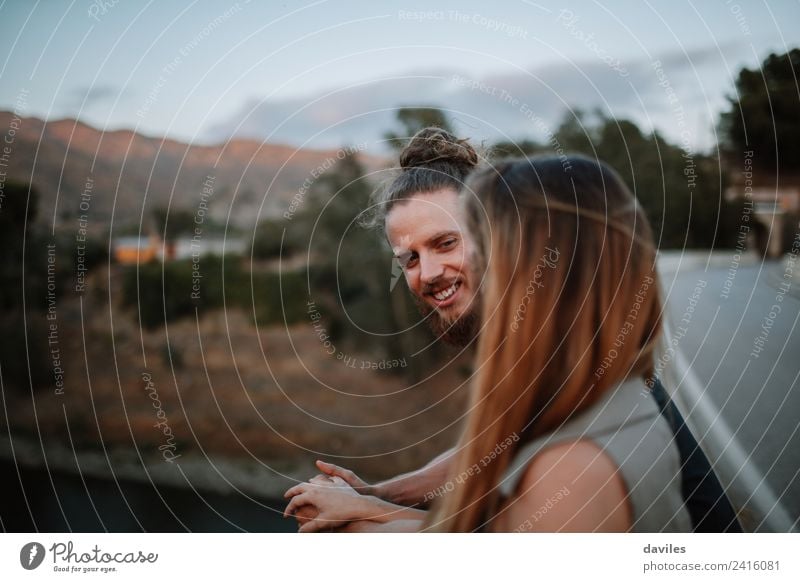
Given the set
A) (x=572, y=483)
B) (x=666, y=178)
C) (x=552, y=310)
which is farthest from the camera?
(x=666, y=178)

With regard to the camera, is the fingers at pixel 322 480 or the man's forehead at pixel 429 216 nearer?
the fingers at pixel 322 480

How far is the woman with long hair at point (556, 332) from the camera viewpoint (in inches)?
34.8

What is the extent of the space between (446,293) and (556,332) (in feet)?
1.28

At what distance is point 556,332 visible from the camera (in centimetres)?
94

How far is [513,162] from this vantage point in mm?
1015

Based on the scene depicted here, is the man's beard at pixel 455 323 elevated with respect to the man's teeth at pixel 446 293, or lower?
lower

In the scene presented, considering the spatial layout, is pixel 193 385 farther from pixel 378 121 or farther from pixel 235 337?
pixel 378 121

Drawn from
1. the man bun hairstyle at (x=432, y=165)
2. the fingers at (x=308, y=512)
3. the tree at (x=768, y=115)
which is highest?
the tree at (x=768, y=115)

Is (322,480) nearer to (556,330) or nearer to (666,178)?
(556,330)

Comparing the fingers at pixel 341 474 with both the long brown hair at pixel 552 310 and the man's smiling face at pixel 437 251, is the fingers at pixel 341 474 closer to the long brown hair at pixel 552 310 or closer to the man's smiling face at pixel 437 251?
the long brown hair at pixel 552 310

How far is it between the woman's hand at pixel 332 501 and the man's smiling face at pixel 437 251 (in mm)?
402

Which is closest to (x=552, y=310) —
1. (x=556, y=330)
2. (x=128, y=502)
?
(x=556, y=330)

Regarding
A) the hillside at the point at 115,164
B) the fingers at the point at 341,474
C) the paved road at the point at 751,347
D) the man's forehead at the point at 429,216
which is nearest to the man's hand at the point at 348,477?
the fingers at the point at 341,474

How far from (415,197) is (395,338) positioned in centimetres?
474
